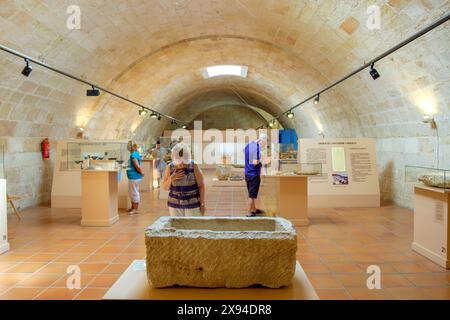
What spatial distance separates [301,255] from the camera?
5859mm

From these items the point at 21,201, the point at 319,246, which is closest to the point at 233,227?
the point at 319,246

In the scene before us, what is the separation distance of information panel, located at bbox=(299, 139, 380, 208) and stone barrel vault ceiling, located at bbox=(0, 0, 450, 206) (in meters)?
0.80

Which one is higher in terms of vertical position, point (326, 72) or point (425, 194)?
point (326, 72)

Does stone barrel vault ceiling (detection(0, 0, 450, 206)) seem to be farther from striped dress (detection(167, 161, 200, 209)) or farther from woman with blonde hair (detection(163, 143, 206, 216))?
striped dress (detection(167, 161, 200, 209))

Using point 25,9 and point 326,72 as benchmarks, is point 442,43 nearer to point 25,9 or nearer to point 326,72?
point 326,72

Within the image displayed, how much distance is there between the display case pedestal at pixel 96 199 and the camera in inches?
309

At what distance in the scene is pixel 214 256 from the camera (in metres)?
3.11

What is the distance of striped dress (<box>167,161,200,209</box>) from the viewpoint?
16.3 feet

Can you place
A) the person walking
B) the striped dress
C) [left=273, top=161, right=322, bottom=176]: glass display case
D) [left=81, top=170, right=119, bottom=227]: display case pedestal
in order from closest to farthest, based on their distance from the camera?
the striped dress → [left=81, top=170, right=119, bottom=227]: display case pedestal → [left=273, top=161, right=322, bottom=176]: glass display case → the person walking

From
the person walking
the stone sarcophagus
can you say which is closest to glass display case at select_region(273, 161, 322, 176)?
the person walking

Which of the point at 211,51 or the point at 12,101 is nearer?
the point at 12,101

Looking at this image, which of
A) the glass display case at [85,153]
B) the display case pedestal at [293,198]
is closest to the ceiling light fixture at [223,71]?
the glass display case at [85,153]

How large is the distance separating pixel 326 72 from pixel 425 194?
648 cm

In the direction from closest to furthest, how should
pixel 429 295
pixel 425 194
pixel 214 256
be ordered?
pixel 214 256 → pixel 429 295 → pixel 425 194
